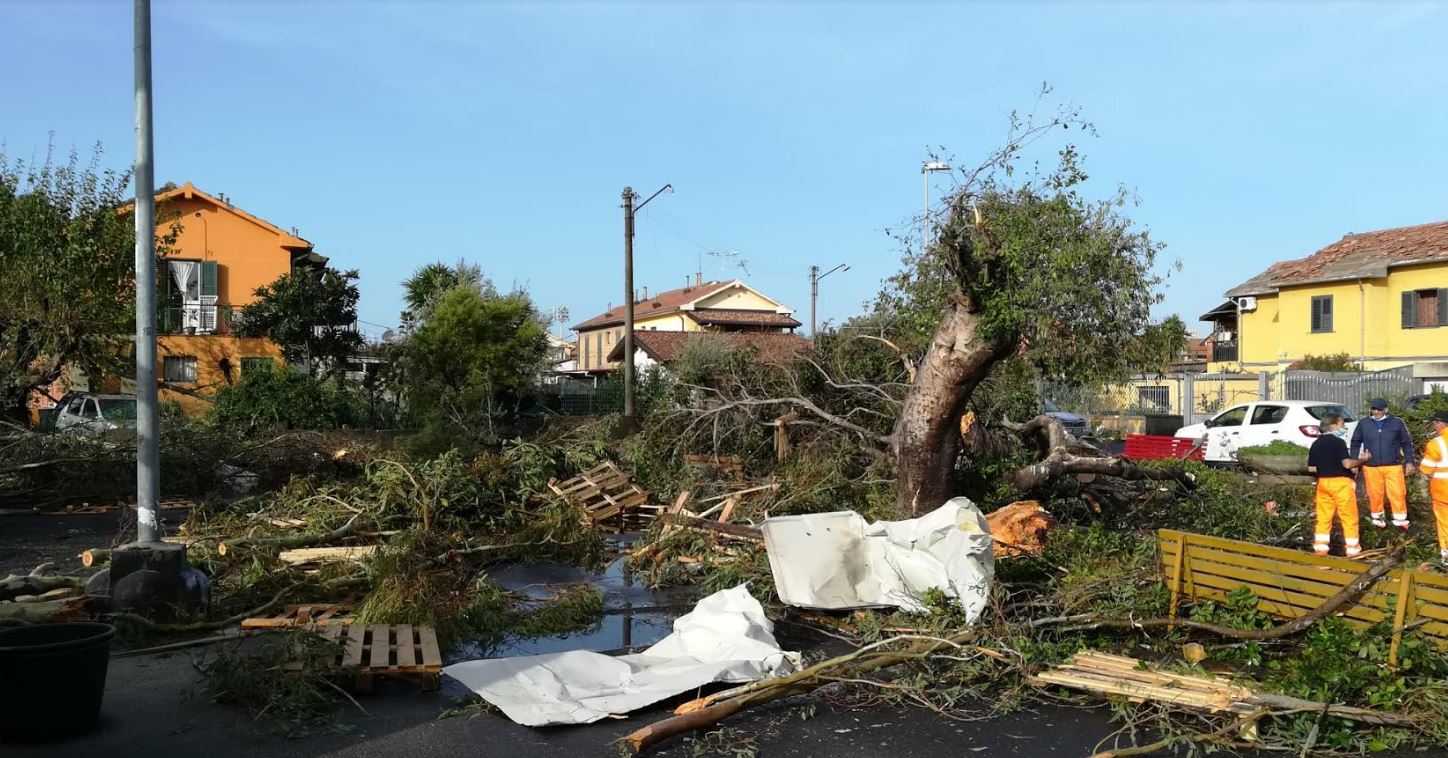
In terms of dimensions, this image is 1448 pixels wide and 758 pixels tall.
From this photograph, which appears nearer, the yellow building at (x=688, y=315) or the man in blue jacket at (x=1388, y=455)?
the man in blue jacket at (x=1388, y=455)

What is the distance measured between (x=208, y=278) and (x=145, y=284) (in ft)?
85.4

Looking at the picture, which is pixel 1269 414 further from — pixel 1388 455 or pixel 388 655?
pixel 388 655

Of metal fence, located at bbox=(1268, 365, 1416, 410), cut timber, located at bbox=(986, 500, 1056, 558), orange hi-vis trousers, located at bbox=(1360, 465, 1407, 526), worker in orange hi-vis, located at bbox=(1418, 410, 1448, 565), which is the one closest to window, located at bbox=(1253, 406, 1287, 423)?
metal fence, located at bbox=(1268, 365, 1416, 410)

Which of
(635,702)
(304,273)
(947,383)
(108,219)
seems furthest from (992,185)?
(304,273)

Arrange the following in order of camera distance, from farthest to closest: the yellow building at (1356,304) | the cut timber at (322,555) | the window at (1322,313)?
the window at (1322,313)
the yellow building at (1356,304)
the cut timber at (322,555)

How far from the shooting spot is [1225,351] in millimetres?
41188

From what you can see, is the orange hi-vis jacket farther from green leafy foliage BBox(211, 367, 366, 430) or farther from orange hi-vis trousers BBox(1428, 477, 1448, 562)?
green leafy foliage BBox(211, 367, 366, 430)

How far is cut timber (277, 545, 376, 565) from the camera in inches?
412

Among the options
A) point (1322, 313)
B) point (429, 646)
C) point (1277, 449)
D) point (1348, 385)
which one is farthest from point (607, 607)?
point (1322, 313)

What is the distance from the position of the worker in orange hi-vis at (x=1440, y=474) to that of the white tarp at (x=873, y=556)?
5447mm

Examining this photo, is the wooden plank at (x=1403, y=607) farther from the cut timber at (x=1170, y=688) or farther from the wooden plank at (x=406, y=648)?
the wooden plank at (x=406, y=648)

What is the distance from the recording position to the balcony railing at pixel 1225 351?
40.7 m

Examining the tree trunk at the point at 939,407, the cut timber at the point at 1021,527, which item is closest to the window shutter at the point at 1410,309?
the tree trunk at the point at 939,407

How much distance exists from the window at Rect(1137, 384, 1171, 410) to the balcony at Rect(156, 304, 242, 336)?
2834 cm
